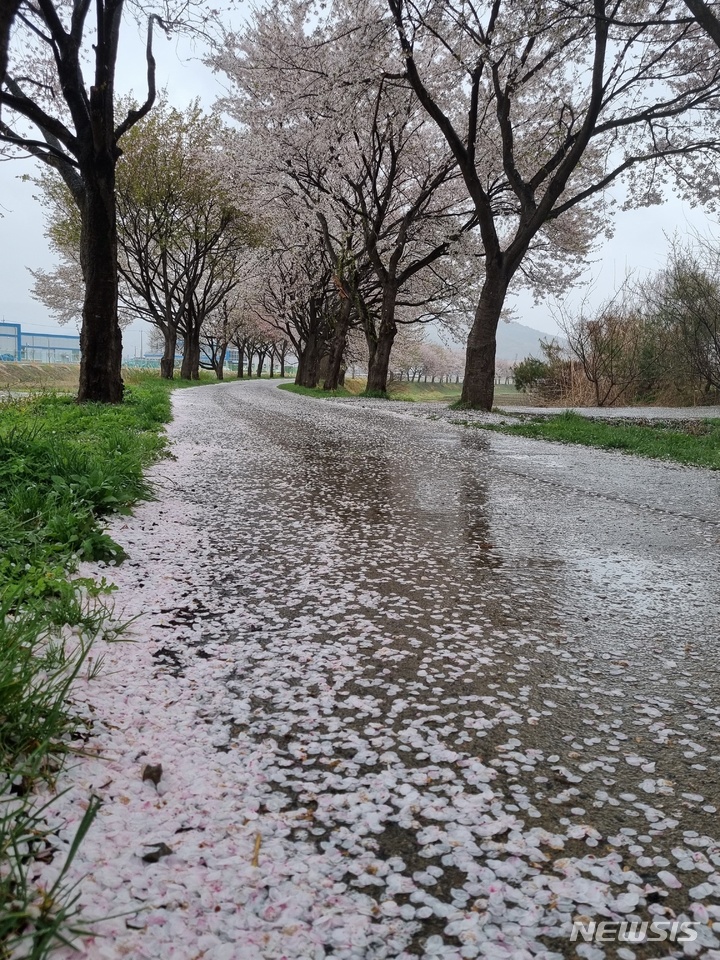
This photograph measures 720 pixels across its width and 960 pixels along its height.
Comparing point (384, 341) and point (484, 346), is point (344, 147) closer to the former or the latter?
point (384, 341)

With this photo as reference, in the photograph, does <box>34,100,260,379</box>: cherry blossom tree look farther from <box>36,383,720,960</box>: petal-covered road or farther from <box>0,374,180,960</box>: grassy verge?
<box>36,383,720,960</box>: petal-covered road

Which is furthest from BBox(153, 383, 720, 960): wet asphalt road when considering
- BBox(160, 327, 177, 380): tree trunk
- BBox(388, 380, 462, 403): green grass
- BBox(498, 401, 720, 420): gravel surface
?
BBox(160, 327, 177, 380): tree trunk

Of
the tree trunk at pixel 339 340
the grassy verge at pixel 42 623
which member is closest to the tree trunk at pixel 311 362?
the tree trunk at pixel 339 340

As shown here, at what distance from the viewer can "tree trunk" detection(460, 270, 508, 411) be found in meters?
14.8

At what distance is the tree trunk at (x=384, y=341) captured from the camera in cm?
2161

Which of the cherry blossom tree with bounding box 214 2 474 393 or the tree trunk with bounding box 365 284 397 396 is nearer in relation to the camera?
the cherry blossom tree with bounding box 214 2 474 393

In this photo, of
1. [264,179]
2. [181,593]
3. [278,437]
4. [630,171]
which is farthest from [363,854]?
[264,179]

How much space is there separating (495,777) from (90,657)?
1.37 meters

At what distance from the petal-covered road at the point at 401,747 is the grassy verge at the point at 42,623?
81 mm

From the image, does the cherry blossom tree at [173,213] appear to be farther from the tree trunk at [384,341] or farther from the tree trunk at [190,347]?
the tree trunk at [384,341]

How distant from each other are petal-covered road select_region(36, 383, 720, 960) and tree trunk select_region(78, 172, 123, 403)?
25.7 ft

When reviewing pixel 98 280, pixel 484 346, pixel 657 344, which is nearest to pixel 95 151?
pixel 98 280

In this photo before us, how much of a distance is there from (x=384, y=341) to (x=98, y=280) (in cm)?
1271

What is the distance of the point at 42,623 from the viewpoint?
7.09ft
